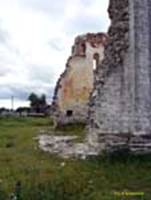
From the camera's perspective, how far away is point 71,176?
984cm

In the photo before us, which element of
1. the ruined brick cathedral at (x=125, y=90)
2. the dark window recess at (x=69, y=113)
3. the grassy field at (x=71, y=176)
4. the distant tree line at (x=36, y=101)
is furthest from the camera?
the distant tree line at (x=36, y=101)

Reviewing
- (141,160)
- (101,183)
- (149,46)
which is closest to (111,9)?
(149,46)

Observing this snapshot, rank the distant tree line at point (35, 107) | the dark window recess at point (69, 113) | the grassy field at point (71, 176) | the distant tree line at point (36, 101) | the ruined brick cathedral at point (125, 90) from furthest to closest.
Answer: the distant tree line at point (36, 101), the distant tree line at point (35, 107), the dark window recess at point (69, 113), the ruined brick cathedral at point (125, 90), the grassy field at point (71, 176)

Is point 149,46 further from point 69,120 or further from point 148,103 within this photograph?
point 69,120

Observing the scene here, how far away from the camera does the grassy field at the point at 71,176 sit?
25.3 feet

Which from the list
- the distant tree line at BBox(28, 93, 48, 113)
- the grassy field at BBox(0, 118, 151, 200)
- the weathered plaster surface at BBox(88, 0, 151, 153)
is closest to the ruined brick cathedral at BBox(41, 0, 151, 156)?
the weathered plaster surface at BBox(88, 0, 151, 153)

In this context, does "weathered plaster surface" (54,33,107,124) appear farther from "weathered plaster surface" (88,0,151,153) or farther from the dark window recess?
"weathered plaster surface" (88,0,151,153)

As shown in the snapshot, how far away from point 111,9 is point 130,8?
61cm

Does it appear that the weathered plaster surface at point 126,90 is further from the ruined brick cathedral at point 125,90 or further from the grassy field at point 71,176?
the grassy field at point 71,176

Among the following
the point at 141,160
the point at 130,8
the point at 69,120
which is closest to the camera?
the point at 141,160

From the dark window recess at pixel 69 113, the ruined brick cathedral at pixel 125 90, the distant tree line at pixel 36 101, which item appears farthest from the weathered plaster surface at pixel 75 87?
the distant tree line at pixel 36 101

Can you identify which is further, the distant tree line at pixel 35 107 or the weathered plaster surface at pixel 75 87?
the distant tree line at pixel 35 107

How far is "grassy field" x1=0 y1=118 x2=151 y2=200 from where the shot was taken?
771cm

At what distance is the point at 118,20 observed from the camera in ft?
41.1
